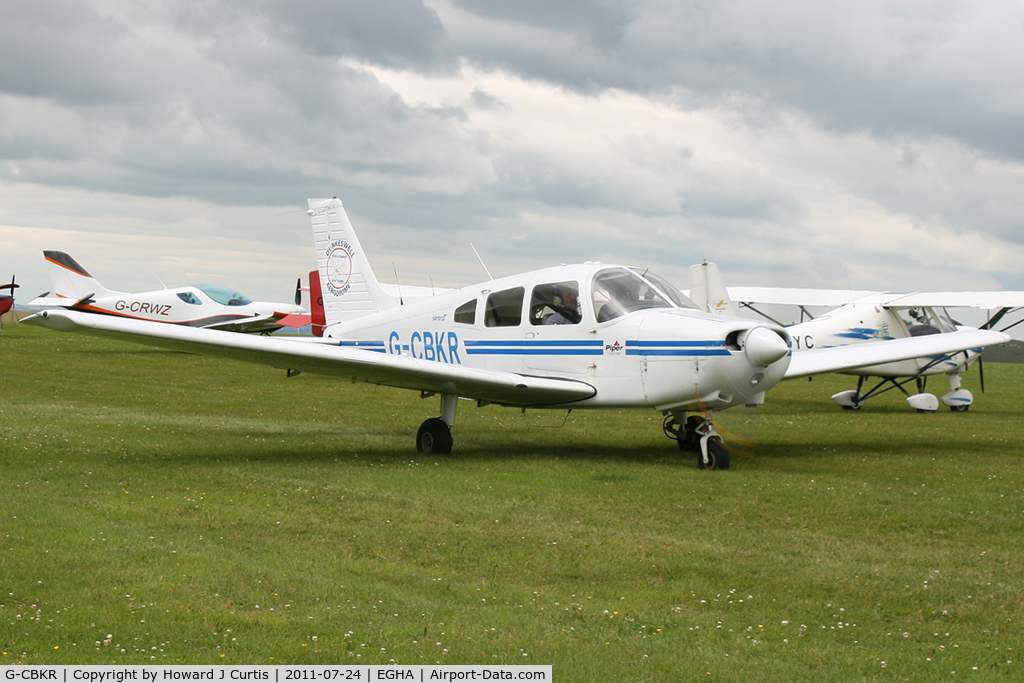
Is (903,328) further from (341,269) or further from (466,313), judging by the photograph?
(341,269)

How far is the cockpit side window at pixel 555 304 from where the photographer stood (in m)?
11.3

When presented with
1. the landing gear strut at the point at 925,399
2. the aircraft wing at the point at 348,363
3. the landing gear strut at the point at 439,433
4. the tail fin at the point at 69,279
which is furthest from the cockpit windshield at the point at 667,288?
the tail fin at the point at 69,279

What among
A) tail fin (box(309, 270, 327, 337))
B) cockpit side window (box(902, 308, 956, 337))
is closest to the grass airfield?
cockpit side window (box(902, 308, 956, 337))

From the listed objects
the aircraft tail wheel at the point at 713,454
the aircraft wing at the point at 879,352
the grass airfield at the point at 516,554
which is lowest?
the grass airfield at the point at 516,554

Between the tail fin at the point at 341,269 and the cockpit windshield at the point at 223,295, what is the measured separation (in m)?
27.5

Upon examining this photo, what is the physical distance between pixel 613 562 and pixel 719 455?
458 cm

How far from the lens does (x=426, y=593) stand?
5.39m

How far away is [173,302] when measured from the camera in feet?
132

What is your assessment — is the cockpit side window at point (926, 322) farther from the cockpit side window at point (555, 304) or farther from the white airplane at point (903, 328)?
the cockpit side window at point (555, 304)

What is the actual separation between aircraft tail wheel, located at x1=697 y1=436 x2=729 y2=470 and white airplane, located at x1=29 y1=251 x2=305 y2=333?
3208 cm

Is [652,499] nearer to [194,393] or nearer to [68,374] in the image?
[194,393]

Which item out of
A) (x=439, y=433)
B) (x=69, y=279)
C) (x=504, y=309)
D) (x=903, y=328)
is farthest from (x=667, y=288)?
(x=69, y=279)

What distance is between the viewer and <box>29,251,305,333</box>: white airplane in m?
39.9

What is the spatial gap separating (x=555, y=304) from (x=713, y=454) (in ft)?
8.54
